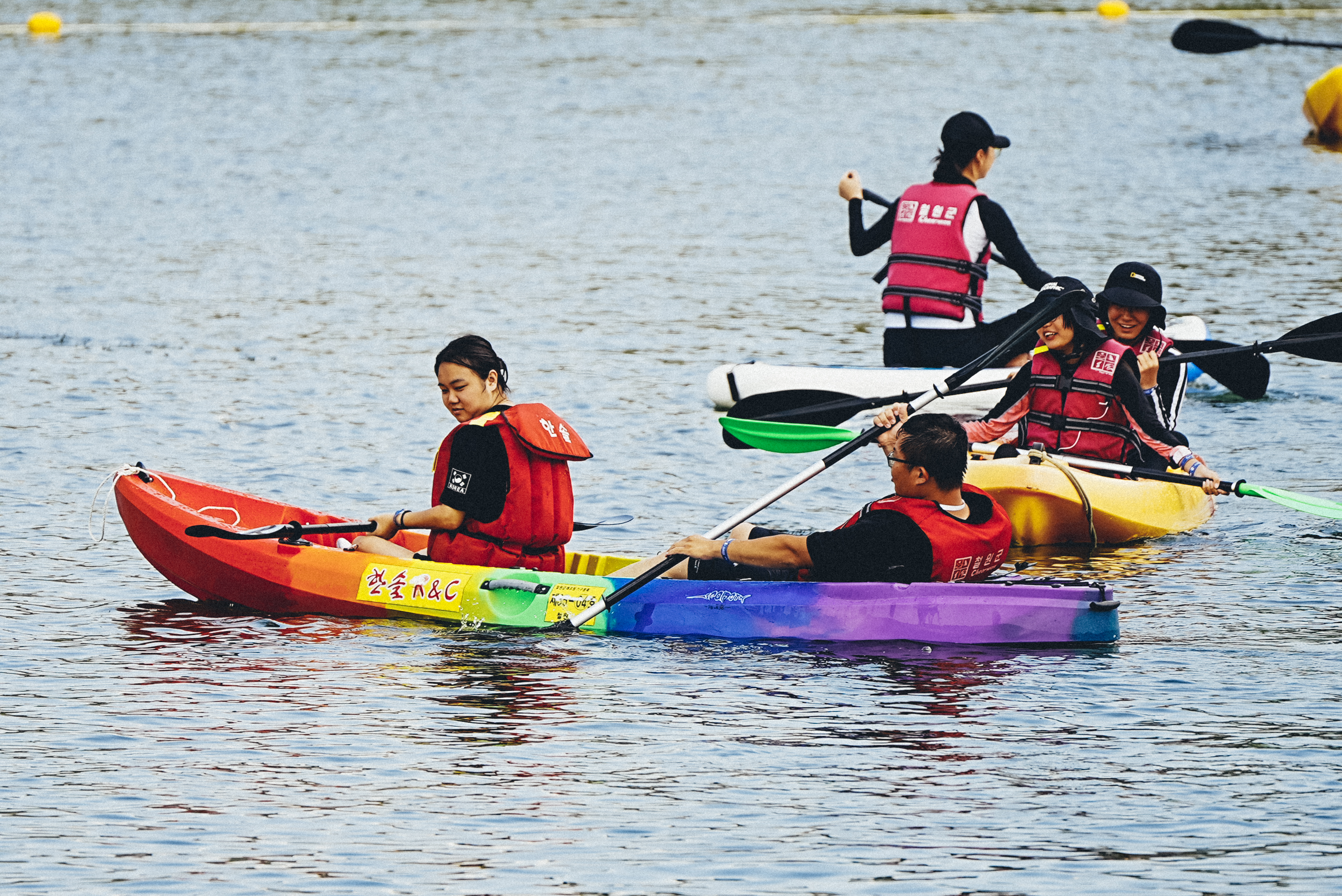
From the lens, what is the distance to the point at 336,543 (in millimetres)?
9828

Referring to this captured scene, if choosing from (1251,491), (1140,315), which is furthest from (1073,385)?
(1251,491)

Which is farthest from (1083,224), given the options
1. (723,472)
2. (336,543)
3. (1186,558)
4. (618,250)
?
(336,543)

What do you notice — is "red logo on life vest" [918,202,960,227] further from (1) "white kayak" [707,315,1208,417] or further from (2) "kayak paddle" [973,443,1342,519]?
(2) "kayak paddle" [973,443,1342,519]

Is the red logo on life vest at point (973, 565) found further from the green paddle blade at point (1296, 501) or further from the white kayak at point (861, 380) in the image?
the white kayak at point (861, 380)

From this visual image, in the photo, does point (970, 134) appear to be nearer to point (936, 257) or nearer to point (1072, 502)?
point (936, 257)

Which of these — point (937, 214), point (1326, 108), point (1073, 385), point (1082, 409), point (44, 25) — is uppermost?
point (44, 25)

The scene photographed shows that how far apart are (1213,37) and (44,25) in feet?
77.7

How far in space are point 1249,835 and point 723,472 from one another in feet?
20.6

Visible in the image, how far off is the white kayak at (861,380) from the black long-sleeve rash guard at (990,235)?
0.79 metres

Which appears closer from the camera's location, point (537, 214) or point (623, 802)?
point (623, 802)

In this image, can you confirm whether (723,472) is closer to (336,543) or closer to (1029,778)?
(336,543)

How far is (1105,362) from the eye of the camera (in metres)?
10.3

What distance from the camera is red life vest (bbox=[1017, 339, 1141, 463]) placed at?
10.4m

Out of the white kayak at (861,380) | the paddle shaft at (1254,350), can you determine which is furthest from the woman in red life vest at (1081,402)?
the white kayak at (861,380)
